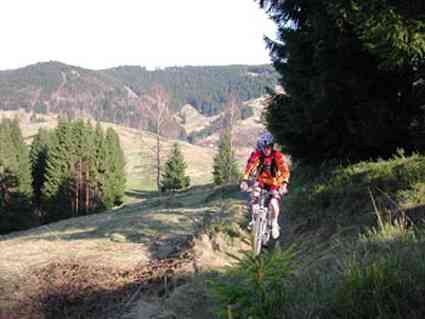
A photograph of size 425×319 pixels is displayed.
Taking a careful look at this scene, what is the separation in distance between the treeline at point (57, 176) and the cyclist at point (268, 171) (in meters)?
48.5

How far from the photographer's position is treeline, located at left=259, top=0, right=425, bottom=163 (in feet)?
29.4

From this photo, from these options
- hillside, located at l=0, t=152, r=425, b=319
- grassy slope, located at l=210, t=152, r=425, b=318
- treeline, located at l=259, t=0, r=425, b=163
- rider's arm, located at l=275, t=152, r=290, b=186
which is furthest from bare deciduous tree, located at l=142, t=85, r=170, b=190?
grassy slope, located at l=210, t=152, r=425, b=318

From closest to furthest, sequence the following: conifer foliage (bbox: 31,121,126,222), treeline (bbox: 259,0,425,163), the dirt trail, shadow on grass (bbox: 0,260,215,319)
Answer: shadow on grass (bbox: 0,260,215,319) < the dirt trail < treeline (bbox: 259,0,425,163) < conifer foliage (bbox: 31,121,126,222)

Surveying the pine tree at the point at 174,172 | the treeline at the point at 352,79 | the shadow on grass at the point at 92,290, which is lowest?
the pine tree at the point at 174,172

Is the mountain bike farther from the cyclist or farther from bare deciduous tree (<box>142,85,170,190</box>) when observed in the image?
bare deciduous tree (<box>142,85,170,190</box>)

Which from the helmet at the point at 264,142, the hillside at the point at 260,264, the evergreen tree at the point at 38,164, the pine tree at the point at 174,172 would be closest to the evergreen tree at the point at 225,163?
the pine tree at the point at 174,172

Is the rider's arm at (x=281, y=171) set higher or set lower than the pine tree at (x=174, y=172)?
higher

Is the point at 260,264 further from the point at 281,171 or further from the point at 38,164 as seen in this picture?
the point at 38,164

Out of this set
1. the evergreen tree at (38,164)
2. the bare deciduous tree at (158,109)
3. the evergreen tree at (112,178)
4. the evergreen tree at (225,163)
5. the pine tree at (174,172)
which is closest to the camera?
the bare deciduous tree at (158,109)

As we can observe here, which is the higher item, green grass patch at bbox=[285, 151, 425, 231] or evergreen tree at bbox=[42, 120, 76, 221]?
green grass patch at bbox=[285, 151, 425, 231]

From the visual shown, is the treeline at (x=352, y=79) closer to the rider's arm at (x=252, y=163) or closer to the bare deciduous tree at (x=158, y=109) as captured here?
the rider's arm at (x=252, y=163)

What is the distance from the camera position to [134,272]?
9938mm

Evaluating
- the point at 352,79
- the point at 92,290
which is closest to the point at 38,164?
the point at 92,290

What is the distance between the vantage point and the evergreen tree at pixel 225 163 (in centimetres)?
6381
